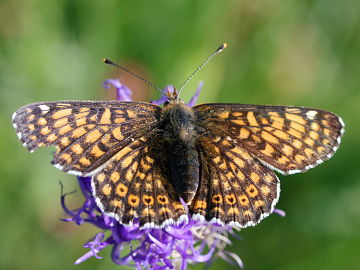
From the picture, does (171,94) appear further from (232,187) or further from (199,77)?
→ (199,77)

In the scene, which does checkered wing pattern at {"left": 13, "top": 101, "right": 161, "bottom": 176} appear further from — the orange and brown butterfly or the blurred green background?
the blurred green background

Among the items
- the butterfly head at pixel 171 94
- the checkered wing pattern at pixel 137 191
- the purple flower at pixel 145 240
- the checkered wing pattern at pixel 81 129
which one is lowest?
the purple flower at pixel 145 240

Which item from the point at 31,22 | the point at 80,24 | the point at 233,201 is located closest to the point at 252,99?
the point at 80,24

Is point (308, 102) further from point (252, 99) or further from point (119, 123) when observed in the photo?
point (119, 123)

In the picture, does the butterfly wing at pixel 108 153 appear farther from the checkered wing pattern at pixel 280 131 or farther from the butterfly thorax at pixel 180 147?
the checkered wing pattern at pixel 280 131

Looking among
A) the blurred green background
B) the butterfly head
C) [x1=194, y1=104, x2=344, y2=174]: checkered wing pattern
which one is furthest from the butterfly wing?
the blurred green background

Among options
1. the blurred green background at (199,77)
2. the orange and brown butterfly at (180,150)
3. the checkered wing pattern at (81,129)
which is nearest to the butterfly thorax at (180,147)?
the orange and brown butterfly at (180,150)
